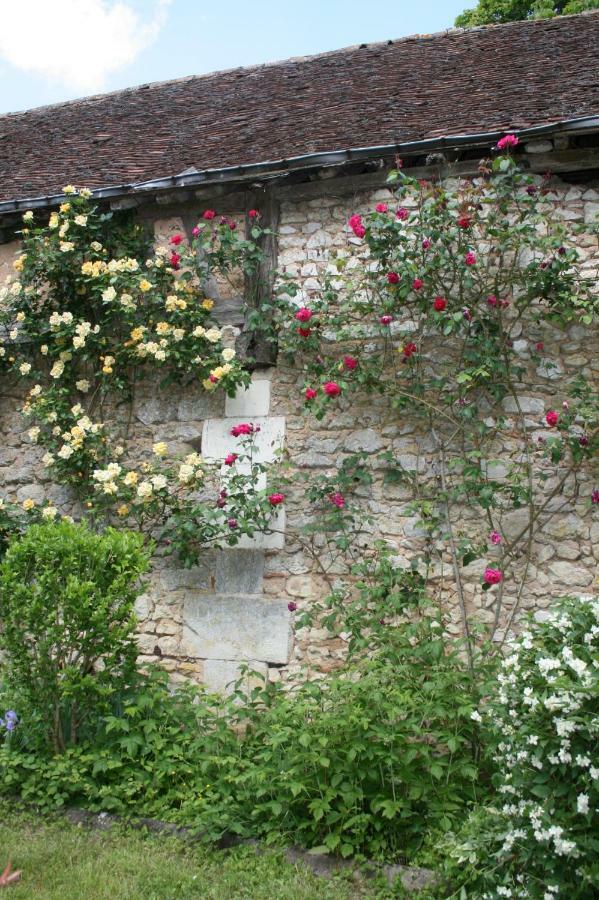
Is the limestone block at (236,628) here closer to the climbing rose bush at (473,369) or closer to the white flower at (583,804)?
the climbing rose bush at (473,369)

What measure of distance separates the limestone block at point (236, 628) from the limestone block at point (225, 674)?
0.03m

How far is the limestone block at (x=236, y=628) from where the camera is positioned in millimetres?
4941

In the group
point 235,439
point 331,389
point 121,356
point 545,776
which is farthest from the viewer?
point 121,356

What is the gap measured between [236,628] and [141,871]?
1773mm

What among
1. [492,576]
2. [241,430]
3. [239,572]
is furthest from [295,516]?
[492,576]

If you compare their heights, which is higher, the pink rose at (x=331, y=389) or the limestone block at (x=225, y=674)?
the pink rose at (x=331, y=389)

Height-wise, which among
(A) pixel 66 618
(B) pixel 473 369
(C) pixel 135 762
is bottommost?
(C) pixel 135 762

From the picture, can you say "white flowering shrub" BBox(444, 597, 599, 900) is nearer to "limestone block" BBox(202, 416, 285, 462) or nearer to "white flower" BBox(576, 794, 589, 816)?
"white flower" BBox(576, 794, 589, 816)

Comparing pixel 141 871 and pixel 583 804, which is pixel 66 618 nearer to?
pixel 141 871

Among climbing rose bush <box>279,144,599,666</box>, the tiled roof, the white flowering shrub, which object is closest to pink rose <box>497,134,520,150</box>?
climbing rose bush <box>279,144,599,666</box>

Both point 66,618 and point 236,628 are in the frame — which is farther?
point 236,628

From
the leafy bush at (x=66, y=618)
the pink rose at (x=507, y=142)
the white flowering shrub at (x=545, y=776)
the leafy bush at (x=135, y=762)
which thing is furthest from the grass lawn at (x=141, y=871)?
the pink rose at (x=507, y=142)

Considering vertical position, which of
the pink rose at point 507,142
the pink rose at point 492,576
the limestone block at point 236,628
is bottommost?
the limestone block at point 236,628

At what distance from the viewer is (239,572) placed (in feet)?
16.7
